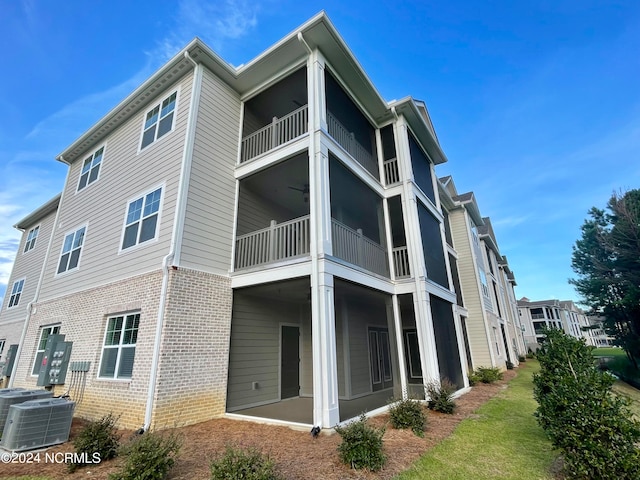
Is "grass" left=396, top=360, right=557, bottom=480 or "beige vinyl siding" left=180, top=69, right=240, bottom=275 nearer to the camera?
"grass" left=396, top=360, right=557, bottom=480

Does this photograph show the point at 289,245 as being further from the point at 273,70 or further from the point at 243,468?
the point at 273,70

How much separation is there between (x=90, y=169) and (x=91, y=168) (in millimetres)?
90

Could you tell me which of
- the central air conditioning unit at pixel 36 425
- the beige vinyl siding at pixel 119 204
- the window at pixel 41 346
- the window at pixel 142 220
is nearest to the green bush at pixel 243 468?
the central air conditioning unit at pixel 36 425

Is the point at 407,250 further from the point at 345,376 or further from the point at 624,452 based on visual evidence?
the point at 624,452

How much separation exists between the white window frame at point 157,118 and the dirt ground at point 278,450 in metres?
8.44

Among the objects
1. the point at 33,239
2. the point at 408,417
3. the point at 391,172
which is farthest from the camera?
the point at 33,239

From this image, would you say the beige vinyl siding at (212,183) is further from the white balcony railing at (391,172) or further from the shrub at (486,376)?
the shrub at (486,376)

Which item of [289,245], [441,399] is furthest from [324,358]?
[441,399]

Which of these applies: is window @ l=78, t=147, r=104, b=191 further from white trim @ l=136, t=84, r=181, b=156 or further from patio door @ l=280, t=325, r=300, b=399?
patio door @ l=280, t=325, r=300, b=399

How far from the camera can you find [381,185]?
11438mm

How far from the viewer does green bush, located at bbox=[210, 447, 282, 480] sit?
3502 mm

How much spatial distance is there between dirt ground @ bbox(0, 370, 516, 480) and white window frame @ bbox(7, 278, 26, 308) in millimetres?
13489

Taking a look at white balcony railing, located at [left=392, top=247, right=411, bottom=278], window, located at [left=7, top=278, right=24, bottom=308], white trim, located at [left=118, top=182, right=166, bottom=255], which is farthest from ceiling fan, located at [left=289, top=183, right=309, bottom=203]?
window, located at [left=7, top=278, right=24, bottom=308]

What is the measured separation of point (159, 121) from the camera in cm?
1014
